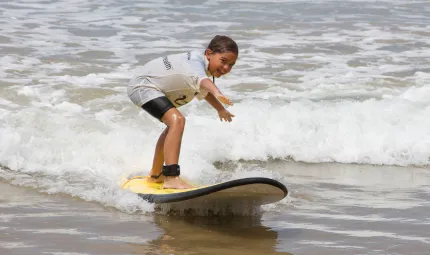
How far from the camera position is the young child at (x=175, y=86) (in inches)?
222

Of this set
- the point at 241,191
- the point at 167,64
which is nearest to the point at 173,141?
the point at 167,64

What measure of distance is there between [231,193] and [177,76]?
0.98 metres

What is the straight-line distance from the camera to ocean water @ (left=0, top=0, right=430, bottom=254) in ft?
18.0

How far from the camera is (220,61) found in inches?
221

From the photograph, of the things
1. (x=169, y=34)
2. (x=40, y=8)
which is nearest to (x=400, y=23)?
(x=169, y=34)

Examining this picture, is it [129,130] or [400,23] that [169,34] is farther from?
[129,130]

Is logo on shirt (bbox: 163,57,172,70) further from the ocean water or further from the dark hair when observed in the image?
the ocean water

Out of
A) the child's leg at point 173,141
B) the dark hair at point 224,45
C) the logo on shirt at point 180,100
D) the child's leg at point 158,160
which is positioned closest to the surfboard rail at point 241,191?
the child's leg at point 173,141

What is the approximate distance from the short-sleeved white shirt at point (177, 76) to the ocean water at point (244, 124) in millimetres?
835

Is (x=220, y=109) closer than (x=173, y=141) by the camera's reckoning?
No

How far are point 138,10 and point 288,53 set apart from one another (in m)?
4.49

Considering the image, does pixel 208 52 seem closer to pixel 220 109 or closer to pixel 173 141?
pixel 220 109

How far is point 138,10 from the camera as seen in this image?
16562 millimetres

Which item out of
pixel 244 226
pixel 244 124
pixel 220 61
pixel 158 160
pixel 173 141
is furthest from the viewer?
pixel 244 124
